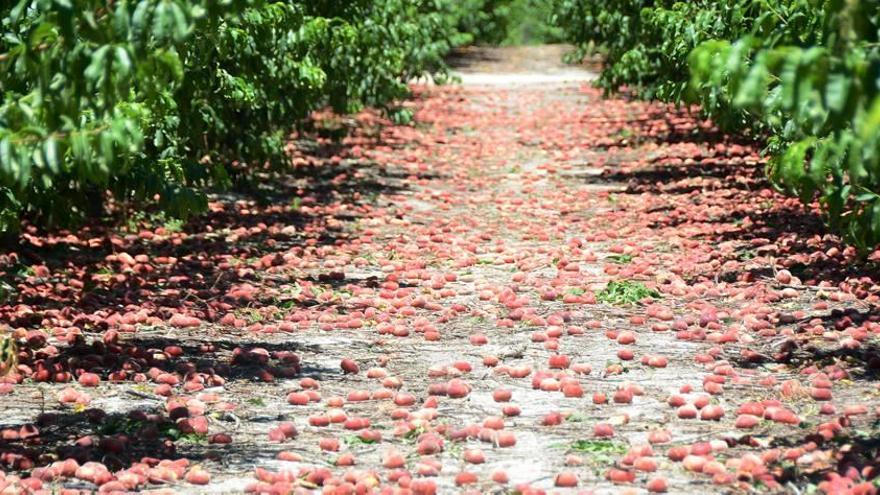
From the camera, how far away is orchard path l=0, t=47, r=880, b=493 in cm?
460

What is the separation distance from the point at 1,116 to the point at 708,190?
27.2 ft

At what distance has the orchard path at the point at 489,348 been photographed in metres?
4.60

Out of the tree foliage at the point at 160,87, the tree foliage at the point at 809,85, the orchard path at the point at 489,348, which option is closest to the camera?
the tree foliage at the point at 809,85

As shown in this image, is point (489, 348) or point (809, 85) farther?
point (489, 348)

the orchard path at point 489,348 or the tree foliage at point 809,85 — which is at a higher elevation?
the tree foliage at point 809,85

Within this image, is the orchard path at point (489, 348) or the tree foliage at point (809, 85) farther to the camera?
the orchard path at point (489, 348)

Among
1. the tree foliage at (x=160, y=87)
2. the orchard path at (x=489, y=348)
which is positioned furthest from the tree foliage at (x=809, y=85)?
the tree foliage at (x=160, y=87)

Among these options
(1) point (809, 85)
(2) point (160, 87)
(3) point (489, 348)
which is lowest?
(3) point (489, 348)

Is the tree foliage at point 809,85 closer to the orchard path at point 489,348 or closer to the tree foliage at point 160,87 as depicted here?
the orchard path at point 489,348

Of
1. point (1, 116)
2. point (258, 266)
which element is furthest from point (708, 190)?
point (1, 116)

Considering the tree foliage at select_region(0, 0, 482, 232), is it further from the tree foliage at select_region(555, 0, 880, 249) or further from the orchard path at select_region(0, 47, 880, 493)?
the tree foliage at select_region(555, 0, 880, 249)

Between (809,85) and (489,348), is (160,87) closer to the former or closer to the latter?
(489,348)

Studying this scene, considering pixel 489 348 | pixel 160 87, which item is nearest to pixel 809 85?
pixel 160 87

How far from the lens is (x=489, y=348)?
633 cm
